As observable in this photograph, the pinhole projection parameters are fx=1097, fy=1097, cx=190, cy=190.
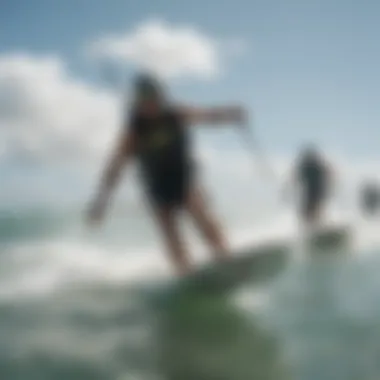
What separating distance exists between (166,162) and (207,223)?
0.18m

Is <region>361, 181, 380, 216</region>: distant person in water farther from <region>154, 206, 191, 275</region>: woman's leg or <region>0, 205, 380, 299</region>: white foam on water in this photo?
<region>154, 206, 191, 275</region>: woman's leg

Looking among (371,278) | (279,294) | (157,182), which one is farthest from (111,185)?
(371,278)

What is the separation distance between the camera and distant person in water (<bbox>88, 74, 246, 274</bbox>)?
105 inches

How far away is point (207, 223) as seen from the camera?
2.68 meters

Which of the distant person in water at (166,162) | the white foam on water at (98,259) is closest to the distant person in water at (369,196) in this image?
the white foam on water at (98,259)

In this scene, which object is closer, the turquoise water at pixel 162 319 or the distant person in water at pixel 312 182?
the turquoise water at pixel 162 319

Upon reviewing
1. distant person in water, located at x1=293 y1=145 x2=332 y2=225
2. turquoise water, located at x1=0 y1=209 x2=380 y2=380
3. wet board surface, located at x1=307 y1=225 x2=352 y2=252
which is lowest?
turquoise water, located at x1=0 y1=209 x2=380 y2=380

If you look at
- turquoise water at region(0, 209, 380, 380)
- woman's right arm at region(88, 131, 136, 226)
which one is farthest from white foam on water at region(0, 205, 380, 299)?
woman's right arm at region(88, 131, 136, 226)

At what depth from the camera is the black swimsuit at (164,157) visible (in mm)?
2674

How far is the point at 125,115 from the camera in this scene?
8.80ft

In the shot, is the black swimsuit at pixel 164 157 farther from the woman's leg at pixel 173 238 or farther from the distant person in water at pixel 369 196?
the distant person in water at pixel 369 196

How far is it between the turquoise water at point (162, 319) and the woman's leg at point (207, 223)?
11 cm

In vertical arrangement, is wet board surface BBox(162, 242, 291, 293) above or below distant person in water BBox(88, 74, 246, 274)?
below

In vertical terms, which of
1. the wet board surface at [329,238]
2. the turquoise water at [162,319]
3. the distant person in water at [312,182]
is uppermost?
the distant person in water at [312,182]
